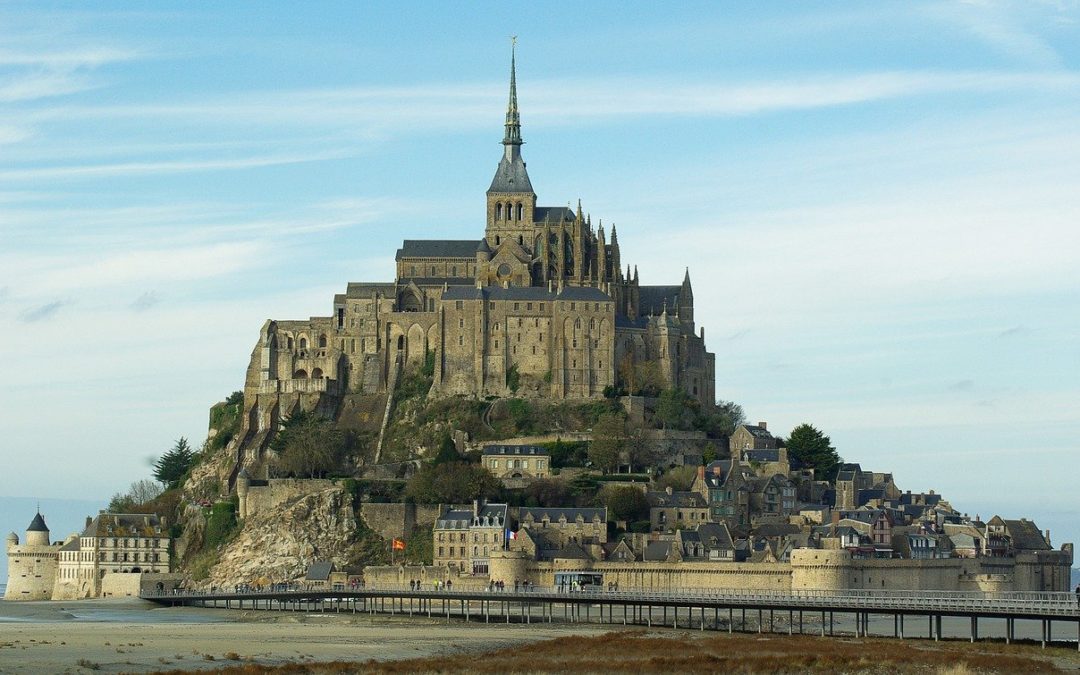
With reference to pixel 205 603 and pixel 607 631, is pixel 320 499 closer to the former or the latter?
pixel 205 603

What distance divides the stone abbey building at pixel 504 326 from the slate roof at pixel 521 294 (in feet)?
0.32

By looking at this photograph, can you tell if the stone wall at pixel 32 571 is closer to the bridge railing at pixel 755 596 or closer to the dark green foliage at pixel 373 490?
the bridge railing at pixel 755 596

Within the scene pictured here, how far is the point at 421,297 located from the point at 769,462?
28.6m

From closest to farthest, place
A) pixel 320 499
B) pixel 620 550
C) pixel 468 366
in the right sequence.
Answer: pixel 620 550
pixel 320 499
pixel 468 366

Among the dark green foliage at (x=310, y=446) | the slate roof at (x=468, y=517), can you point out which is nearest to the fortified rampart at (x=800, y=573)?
the slate roof at (x=468, y=517)

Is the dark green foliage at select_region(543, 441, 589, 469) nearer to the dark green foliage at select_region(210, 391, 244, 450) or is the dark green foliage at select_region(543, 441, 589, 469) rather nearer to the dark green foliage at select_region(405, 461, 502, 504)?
the dark green foliage at select_region(405, 461, 502, 504)

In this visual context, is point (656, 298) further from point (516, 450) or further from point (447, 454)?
point (447, 454)

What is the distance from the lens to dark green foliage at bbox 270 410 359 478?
136750 mm

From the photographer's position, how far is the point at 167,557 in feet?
439

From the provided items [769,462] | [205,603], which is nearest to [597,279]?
[769,462]

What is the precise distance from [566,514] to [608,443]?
438 inches

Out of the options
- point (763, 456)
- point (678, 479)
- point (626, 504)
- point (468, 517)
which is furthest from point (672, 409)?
point (468, 517)

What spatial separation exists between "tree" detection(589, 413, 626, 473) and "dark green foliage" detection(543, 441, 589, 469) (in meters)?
0.97

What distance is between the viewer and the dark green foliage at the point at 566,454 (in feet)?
445
